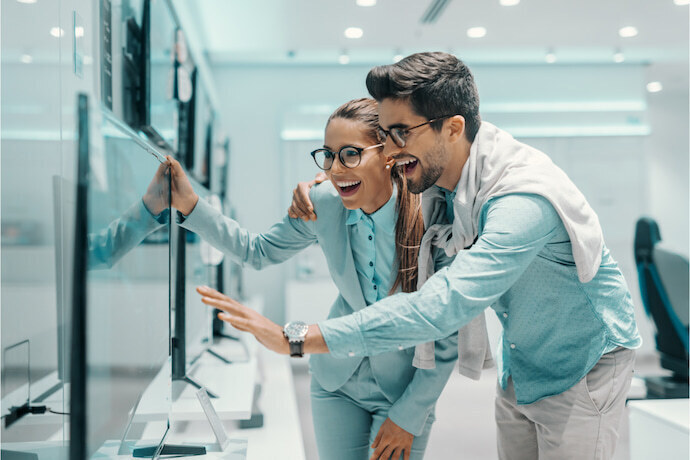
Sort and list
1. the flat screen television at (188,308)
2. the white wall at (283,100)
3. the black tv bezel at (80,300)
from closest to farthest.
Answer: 1. the black tv bezel at (80,300)
2. the flat screen television at (188,308)
3. the white wall at (283,100)

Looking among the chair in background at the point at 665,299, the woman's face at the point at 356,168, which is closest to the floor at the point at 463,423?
the chair in background at the point at 665,299

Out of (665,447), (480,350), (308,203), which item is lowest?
(665,447)

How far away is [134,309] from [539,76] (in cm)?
573

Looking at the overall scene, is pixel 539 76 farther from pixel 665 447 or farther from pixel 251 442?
pixel 251 442

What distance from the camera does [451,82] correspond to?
1.20 m

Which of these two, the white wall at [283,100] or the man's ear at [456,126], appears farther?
the white wall at [283,100]

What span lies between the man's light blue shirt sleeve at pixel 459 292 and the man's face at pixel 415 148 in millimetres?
170

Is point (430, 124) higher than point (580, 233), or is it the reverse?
point (430, 124)

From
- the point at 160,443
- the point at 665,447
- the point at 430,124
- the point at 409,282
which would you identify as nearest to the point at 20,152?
the point at 160,443

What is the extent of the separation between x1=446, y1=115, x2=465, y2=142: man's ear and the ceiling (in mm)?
3175

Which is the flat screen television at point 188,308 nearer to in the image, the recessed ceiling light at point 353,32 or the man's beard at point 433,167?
the man's beard at point 433,167

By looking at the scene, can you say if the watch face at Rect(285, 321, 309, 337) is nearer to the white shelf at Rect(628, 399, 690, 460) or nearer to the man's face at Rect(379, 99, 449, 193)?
the man's face at Rect(379, 99, 449, 193)

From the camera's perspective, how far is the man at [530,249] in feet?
3.52

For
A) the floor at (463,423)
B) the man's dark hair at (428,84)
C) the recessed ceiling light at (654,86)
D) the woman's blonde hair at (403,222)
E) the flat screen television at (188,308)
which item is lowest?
the floor at (463,423)
